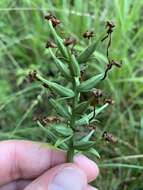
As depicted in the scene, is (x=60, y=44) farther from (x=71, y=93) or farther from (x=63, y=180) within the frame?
(x=63, y=180)

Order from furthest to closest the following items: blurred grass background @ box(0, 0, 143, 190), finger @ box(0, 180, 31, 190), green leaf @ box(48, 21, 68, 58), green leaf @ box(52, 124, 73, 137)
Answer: blurred grass background @ box(0, 0, 143, 190), finger @ box(0, 180, 31, 190), green leaf @ box(52, 124, 73, 137), green leaf @ box(48, 21, 68, 58)

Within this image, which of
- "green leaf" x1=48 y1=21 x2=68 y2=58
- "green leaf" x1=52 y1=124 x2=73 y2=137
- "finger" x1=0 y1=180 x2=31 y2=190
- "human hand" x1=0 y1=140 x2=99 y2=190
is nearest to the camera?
"green leaf" x1=48 y1=21 x2=68 y2=58

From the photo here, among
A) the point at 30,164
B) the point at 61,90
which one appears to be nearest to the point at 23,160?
the point at 30,164

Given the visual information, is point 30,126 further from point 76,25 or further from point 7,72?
point 76,25

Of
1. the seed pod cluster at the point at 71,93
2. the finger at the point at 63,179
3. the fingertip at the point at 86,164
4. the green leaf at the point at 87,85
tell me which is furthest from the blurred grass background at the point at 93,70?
the green leaf at the point at 87,85

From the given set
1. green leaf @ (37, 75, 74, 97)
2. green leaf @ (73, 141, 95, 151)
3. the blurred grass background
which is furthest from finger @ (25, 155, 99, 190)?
the blurred grass background

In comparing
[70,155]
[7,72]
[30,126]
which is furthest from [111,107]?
[70,155]

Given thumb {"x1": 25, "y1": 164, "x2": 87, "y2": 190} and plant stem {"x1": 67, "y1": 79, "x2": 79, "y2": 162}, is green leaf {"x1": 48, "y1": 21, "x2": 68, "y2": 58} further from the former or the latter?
thumb {"x1": 25, "y1": 164, "x2": 87, "y2": 190}
